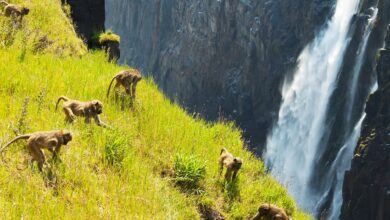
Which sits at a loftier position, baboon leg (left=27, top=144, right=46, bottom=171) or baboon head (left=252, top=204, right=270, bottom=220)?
baboon leg (left=27, top=144, right=46, bottom=171)

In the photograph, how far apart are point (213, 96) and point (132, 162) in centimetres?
10299

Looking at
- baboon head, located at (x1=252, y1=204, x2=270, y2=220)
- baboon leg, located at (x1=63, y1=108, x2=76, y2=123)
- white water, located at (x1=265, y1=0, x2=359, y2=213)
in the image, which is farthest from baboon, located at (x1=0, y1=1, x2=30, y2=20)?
white water, located at (x1=265, y1=0, x2=359, y2=213)

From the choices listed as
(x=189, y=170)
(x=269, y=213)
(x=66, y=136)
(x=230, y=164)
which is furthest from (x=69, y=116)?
(x=269, y=213)

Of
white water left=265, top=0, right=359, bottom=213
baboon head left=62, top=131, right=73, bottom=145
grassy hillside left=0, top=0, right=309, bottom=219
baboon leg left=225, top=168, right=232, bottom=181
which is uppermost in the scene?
baboon head left=62, top=131, right=73, bottom=145

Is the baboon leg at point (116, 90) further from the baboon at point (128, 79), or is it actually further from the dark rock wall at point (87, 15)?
the dark rock wall at point (87, 15)

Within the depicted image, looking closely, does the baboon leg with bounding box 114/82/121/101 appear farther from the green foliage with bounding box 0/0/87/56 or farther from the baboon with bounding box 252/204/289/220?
the baboon with bounding box 252/204/289/220

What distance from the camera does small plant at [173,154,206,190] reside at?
720cm

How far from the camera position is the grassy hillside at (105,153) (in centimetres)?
530

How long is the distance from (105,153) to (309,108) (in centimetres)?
6561

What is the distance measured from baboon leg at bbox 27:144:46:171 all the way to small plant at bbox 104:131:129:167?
3.21 ft

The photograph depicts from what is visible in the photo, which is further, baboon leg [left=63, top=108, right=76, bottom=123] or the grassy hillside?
baboon leg [left=63, top=108, right=76, bottom=123]

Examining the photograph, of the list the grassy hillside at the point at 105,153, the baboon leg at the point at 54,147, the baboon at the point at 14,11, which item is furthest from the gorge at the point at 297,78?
the baboon leg at the point at 54,147

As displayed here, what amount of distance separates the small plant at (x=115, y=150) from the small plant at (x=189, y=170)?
968 mm

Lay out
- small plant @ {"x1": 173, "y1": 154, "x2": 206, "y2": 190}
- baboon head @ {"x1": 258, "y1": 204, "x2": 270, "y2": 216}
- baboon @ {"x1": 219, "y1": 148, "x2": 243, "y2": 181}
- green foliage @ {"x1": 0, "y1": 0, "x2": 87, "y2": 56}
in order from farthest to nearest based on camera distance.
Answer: green foliage @ {"x1": 0, "y1": 0, "x2": 87, "y2": 56}
baboon @ {"x1": 219, "y1": 148, "x2": 243, "y2": 181}
small plant @ {"x1": 173, "y1": 154, "x2": 206, "y2": 190}
baboon head @ {"x1": 258, "y1": 204, "x2": 270, "y2": 216}
